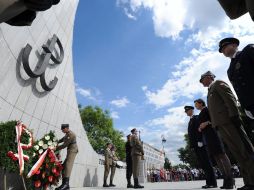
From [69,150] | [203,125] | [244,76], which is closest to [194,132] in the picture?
[203,125]

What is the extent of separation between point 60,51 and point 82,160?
14.4 feet

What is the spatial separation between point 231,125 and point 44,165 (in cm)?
395

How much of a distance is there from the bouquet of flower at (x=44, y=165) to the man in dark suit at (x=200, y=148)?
331cm

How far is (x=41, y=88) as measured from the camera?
Result: 877cm

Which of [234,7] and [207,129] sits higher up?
[207,129]

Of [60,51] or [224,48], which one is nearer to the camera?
[224,48]

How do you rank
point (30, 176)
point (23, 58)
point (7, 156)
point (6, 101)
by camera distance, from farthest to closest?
point (23, 58)
point (6, 101)
point (30, 176)
point (7, 156)

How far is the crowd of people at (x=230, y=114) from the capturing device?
298 centimetres

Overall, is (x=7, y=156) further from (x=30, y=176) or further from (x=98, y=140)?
(x=98, y=140)

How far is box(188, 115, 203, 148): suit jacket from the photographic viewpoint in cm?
664

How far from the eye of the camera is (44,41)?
9.29 metres

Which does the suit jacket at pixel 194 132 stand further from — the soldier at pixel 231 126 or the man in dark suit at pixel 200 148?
the soldier at pixel 231 126

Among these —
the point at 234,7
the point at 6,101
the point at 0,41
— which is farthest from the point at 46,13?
the point at 234,7

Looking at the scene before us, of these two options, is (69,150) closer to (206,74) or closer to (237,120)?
(206,74)
